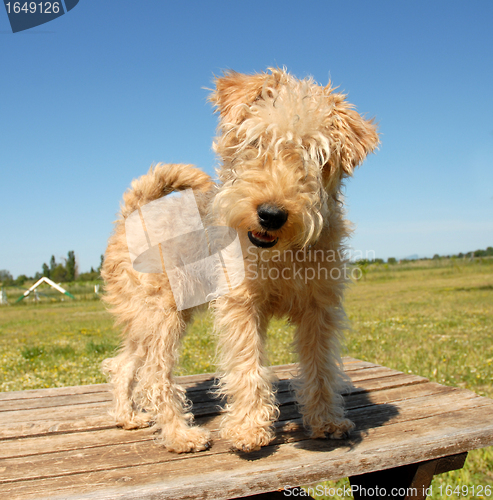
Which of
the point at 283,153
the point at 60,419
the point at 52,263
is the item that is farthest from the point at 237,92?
the point at 52,263

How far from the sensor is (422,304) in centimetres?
1623

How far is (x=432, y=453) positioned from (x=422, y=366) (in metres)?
4.35

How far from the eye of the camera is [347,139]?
9.03ft

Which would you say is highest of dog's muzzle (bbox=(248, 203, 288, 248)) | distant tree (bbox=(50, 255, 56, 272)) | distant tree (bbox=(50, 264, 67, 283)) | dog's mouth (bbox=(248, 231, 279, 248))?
distant tree (bbox=(50, 255, 56, 272))

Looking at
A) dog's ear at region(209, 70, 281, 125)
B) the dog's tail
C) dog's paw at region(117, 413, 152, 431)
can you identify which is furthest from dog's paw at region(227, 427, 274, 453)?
dog's ear at region(209, 70, 281, 125)

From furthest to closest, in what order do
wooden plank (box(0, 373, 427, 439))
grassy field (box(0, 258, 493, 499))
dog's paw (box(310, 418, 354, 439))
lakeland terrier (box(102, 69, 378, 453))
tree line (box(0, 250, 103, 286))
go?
1. tree line (box(0, 250, 103, 286))
2. grassy field (box(0, 258, 493, 499))
3. wooden plank (box(0, 373, 427, 439))
4. dog's paw (box(310, 418, 354, 439))
5. lakeland terrier (box(102, 69, 378, 453))

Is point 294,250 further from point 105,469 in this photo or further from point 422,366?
point 422,366

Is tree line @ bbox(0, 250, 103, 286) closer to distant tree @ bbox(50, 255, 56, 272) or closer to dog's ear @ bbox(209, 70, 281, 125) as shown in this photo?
distant tree @ bbox(50, 255, 56, 272)

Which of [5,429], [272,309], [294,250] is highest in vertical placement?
[294,250]

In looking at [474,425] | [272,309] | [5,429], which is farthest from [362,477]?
[5,429]

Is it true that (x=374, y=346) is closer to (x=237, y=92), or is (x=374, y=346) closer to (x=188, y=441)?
(x=188, y=441)

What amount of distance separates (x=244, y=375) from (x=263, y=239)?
980mm

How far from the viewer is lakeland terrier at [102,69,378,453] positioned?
2.55 meters

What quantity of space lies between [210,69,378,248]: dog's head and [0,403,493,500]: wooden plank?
1.39 meters
